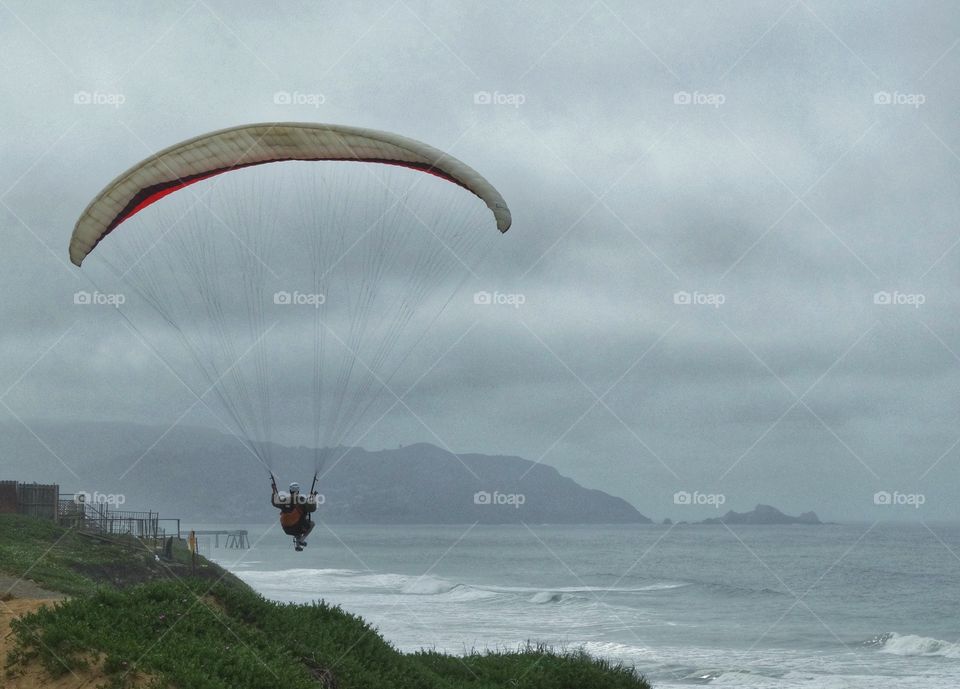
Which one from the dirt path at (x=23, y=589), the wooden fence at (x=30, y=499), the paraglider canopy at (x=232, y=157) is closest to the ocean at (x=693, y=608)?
the wooden fence at (x=30, y=499)

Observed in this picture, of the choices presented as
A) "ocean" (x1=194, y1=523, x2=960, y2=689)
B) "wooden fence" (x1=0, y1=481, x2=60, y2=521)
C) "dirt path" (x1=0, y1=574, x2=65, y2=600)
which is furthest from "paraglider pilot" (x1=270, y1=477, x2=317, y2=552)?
"wooden fence" (x1=0, y1=481, x2=60, y2=521)

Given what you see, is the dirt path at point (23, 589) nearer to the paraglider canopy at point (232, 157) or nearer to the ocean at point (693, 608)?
the paraglider canopy at point (232, 157)

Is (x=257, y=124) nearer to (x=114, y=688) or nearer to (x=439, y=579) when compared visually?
(x=114, y=688)

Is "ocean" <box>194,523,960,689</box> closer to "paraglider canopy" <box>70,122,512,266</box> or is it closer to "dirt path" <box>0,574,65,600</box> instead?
"dirt path" <box>0,574,65,600</box>

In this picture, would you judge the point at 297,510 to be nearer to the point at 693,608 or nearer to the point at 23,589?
the point at 23,589

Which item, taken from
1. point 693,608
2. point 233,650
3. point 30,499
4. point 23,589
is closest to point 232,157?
point 233,650

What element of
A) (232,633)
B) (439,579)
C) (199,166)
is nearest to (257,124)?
(199,166)
